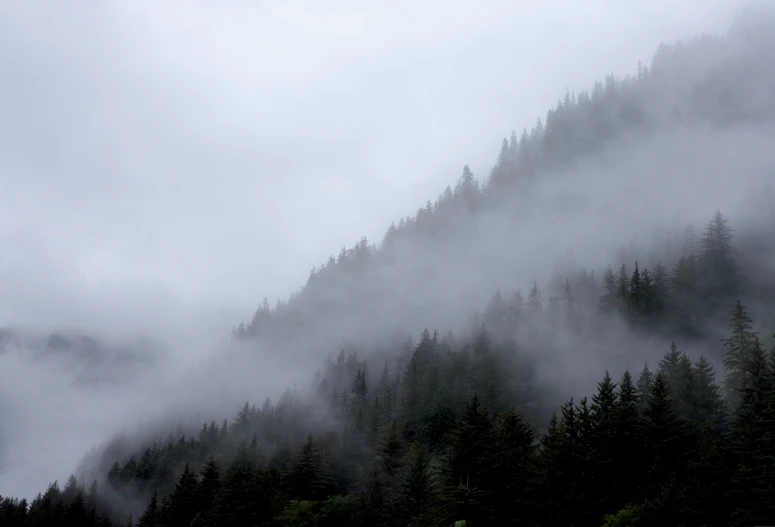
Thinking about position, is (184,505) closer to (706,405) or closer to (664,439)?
(664,439)

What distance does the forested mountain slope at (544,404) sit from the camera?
45656mm

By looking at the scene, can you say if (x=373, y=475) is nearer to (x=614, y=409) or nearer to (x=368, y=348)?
(x=614, y=409)

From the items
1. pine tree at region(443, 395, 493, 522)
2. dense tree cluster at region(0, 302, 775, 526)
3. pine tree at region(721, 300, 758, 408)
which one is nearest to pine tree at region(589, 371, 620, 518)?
dense tree cluster at region(0, 302, 775, 526)

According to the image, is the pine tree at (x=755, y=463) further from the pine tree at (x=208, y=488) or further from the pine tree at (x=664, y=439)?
the pine tree at (x=208, y=488)

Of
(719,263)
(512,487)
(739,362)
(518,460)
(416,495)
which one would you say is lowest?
(416,495)

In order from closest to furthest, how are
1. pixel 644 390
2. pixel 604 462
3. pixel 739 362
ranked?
1. pixel 604 462
2. pixel 739 362
3. pixel 644 390

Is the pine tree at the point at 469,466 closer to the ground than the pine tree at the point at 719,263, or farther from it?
closer to the ground

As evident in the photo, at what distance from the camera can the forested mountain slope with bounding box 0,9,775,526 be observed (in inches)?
1797

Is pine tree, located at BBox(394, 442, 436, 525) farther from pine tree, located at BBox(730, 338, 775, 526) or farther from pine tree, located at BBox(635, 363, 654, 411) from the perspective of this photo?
pine tree, located at BBox(730, 338, 775, 526)

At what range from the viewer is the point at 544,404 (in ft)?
311

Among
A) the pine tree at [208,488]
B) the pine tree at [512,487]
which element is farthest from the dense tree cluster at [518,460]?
the pine tree at [208,488]

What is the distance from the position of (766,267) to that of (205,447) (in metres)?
123

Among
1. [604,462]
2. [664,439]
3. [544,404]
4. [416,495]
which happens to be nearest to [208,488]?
[416,495]

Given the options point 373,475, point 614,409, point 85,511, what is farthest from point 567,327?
point 85,511
